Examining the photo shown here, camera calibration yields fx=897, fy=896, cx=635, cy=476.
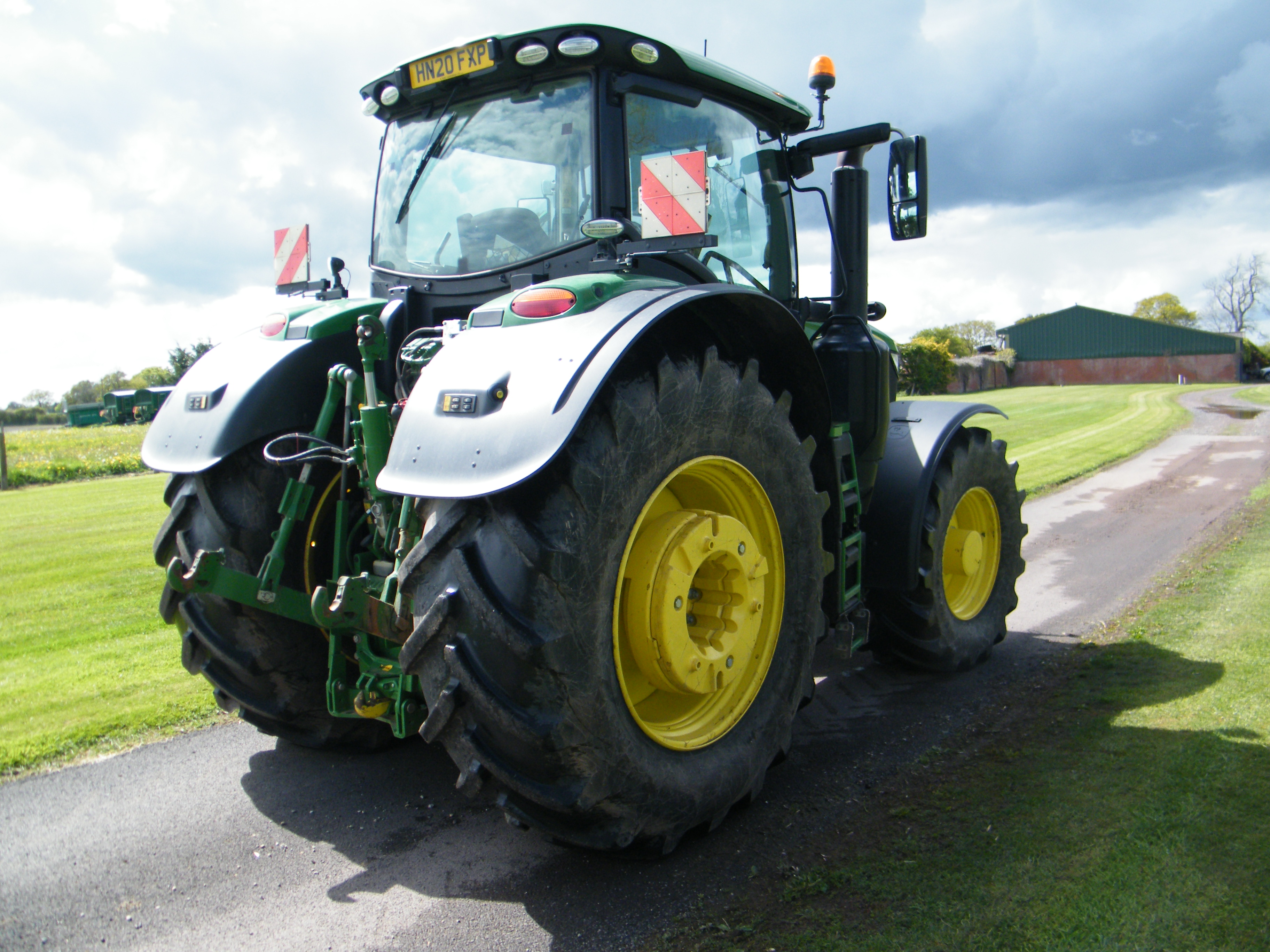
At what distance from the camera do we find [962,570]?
16.0 feet

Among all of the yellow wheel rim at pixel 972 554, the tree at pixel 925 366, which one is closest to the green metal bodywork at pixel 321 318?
the yellow wheel rim at pixel 972 554

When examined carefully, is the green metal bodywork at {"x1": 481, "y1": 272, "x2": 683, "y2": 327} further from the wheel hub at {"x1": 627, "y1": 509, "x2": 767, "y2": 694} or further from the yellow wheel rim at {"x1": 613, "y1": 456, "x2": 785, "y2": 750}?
the wheel hub at {"x1": 627, "y1": 509, "x2": 767, "y2": 694}

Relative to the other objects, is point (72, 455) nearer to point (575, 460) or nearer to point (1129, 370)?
point (575, 460)

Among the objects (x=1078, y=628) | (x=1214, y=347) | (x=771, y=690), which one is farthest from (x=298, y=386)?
(x=1214, y=347)

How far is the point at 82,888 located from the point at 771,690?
7.49 ft

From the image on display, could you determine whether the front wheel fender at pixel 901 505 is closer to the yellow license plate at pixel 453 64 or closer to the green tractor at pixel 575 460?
the green tractor at pixel 575 460

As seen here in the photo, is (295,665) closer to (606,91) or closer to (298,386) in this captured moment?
(298,386)

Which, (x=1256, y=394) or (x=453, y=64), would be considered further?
(x=1256, y=394)

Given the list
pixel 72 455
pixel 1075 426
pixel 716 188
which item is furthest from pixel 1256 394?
pixel 72 455

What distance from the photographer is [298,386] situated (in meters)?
3.42

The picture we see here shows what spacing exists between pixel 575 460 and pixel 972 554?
3185 mm

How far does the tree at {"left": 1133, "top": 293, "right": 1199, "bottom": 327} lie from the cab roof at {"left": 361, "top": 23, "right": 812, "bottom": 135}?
79942 millimetres

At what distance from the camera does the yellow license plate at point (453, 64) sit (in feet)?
11.0

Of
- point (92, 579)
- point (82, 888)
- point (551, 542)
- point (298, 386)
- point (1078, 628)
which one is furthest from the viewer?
point (92, 579)
